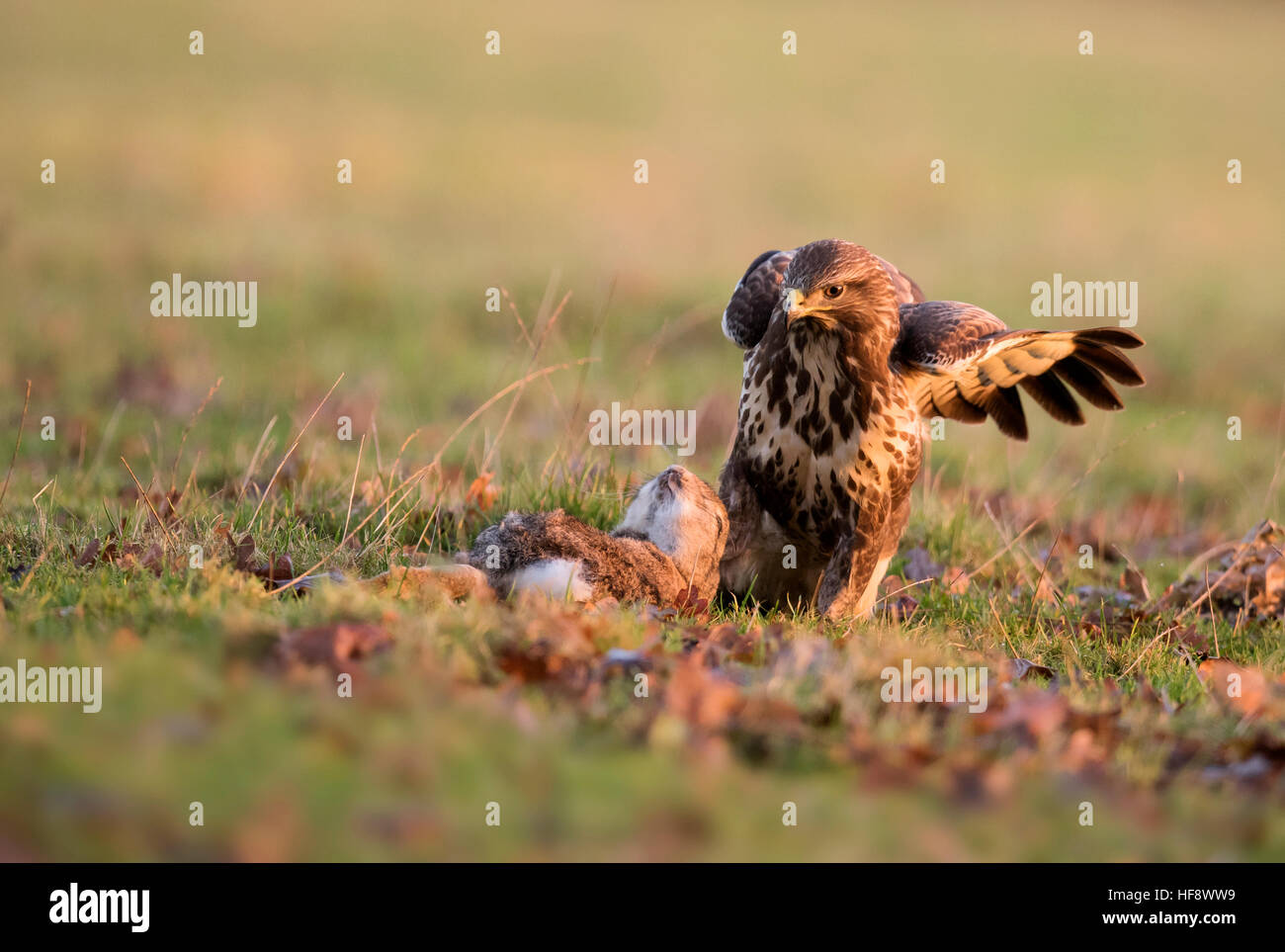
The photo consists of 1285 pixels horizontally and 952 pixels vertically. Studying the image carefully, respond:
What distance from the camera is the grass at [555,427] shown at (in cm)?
390

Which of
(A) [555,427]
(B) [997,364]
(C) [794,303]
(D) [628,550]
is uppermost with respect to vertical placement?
(A) [555,427]

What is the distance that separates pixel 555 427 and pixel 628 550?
5.00 m

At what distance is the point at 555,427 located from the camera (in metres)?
11.3

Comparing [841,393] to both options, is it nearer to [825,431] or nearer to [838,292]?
[825,431]

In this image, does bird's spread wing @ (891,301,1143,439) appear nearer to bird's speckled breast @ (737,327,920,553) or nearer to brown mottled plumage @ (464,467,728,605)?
bird's speckled breast @ (737,327,920,553)

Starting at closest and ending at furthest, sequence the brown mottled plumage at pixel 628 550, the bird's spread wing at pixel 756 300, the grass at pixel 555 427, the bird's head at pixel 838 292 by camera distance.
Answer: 1. the grass at pixel 555 427
2. the brown mottled plumage at pixel 628 550
3. the bird's head at pixel 838 292
4. the bird's spread wing at pixel 756 300

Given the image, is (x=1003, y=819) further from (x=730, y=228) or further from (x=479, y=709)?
(x=730, y=228)

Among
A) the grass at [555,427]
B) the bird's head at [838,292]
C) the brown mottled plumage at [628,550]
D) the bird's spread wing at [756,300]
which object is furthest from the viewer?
the bird's spread wing at [756,300]

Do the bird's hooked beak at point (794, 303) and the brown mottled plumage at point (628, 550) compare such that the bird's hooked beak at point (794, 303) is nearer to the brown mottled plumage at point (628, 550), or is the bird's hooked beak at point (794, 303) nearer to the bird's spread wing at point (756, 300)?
the bird's spread wing at point (756, 300)

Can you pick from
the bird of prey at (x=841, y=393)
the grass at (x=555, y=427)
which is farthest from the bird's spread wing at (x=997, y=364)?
the grass at (x=555, y=427)

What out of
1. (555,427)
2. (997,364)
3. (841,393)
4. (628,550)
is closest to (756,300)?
(841,393)

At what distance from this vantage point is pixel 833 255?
6250mm

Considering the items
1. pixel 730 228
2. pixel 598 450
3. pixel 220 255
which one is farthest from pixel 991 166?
pixel 598 450

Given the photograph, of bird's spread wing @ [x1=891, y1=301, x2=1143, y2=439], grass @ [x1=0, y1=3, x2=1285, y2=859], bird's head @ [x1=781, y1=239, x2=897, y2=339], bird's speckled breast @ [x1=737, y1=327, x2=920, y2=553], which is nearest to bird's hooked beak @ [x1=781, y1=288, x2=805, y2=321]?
bird's head @ [x1=781, y1=239, x2=897, y2=339]
